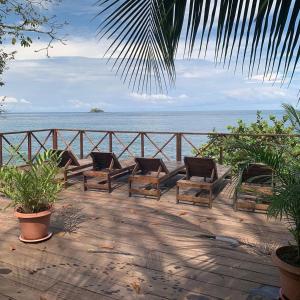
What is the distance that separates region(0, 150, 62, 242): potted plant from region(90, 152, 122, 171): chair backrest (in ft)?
7.98

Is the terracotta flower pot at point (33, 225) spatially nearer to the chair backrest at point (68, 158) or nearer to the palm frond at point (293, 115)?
the palm frond at point (293, 115)

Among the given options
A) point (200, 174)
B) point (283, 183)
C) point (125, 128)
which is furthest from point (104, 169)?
point (125, 128)

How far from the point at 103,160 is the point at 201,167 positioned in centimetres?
191

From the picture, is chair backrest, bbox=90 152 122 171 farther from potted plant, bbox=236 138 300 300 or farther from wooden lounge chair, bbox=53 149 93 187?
potted plant, bbox=236 138 300 300

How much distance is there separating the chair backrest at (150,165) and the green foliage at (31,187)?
2.20 metres

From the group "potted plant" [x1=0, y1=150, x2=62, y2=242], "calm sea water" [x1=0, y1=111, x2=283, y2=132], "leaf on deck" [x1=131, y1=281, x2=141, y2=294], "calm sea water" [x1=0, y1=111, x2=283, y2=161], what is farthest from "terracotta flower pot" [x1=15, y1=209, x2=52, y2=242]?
"calm sea water" [x1=0, y1=111, x2=283, y2=132]

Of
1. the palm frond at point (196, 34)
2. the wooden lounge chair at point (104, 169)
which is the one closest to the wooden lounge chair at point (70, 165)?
the wooden lounge chair at point (104, 169)

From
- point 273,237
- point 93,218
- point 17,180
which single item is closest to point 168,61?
point 17,180

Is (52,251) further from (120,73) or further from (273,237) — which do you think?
(120,73)

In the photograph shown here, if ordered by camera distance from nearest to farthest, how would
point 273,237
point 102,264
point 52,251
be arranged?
point 102,264 → point 52,251 → point 273,237

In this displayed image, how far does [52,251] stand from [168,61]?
9.45ft

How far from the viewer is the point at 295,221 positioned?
2.25 metres

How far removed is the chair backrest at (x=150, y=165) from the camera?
5648 millimetres

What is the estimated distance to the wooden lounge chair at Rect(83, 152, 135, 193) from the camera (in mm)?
5973
